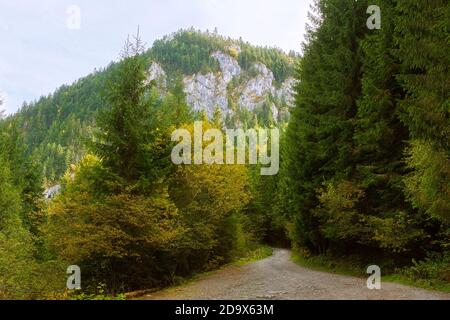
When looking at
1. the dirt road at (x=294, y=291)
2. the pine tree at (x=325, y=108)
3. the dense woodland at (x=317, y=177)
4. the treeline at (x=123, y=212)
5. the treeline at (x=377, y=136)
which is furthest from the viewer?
the pine tree at (x=325, y=108)

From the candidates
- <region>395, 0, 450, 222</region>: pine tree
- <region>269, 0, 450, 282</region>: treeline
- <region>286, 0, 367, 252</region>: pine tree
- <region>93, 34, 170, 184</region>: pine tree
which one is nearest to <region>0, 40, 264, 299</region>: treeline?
<region>93, 34, 170, 184</region>: pine tree

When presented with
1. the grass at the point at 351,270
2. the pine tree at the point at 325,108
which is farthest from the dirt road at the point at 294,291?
the pine tree at the point at 325,108

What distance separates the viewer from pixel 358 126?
19641 mm

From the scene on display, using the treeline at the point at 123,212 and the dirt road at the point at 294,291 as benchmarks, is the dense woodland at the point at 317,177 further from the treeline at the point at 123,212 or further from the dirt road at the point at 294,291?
the dirt road at the point at 294,291

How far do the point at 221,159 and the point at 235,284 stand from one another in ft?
27.3

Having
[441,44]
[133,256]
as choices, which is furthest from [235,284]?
[441,44]

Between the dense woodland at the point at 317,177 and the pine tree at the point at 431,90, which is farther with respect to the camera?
the dense woodland at the point at 317,177

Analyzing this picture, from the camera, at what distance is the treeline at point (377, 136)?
12086 mm

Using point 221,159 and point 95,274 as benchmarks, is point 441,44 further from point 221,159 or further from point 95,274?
point 95,274

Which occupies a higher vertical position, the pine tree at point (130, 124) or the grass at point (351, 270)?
the pine tree at point (130, 124)

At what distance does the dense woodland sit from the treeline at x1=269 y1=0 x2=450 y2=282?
61 millimetres

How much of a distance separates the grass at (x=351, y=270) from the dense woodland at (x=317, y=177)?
0.27 m

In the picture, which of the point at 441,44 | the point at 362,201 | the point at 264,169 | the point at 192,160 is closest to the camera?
the point at 441,44
